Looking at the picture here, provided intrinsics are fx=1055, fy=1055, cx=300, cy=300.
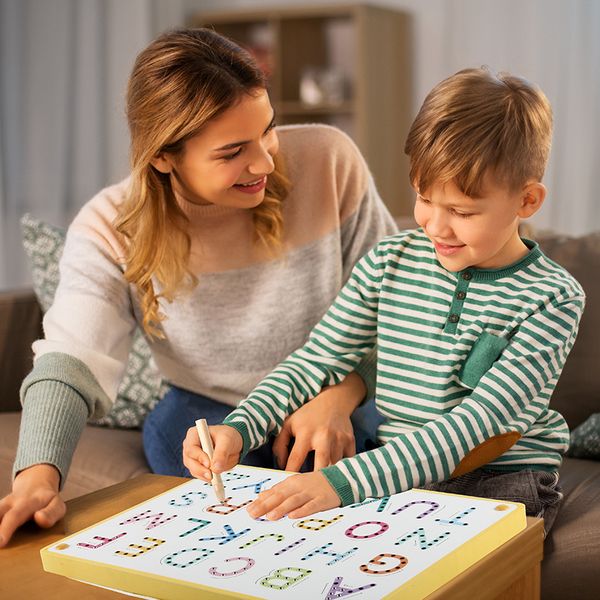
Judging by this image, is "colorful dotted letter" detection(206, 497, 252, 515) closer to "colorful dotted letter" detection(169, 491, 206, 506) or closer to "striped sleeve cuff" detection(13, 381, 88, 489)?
"colorful dotted letter" detection(169, 491, 206, 506)

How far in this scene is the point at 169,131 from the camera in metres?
1.56

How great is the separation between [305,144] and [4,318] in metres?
A: 0.96

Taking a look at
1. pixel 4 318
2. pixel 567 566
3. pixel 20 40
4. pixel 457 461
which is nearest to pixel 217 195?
pixel 457 461

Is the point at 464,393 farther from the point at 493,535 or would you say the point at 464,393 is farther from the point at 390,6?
the point at 390,6

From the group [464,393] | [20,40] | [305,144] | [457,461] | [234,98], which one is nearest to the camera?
[457,461]

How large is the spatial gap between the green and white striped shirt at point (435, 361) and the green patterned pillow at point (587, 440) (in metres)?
0.44

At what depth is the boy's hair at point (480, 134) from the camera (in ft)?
4.23

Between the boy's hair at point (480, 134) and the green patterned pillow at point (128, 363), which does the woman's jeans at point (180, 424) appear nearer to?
the green patterned pillow at point (128, 363)

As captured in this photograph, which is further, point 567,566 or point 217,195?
point 217,195

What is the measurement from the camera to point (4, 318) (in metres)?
2.44

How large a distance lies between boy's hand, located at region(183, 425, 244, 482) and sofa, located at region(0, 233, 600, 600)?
0.48 meters

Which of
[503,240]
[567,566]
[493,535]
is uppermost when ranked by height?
[503,240]

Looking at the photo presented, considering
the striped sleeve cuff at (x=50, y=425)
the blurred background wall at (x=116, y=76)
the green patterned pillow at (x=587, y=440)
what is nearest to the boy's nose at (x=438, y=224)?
the striped sleeve cuff at (x=50, y=425)

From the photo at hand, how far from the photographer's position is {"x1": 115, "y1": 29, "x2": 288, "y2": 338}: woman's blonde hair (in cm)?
155
